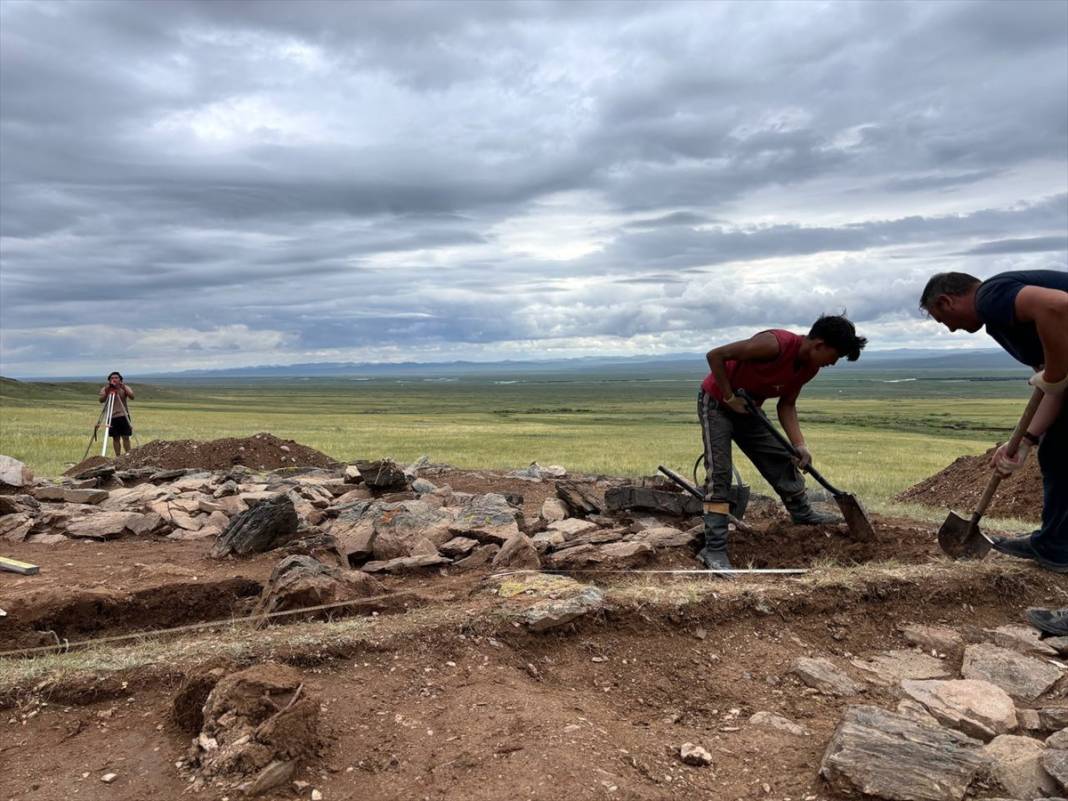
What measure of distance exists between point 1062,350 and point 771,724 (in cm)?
324

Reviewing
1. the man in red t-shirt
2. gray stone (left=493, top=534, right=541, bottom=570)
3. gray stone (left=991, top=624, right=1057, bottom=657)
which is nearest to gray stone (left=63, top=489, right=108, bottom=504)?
gray stone (left=493, top=534, right=541, bottom=570)

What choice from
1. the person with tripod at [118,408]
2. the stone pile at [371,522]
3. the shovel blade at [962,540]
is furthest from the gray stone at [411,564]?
the person with tripod at [118,408]

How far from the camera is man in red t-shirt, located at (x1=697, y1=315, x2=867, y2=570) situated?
695 cm

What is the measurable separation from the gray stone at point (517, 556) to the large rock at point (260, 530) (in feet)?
8.92

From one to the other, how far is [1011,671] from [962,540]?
81.3 inches

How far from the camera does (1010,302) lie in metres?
5.57

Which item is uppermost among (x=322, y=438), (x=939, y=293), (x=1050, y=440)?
(x=939, y=293)

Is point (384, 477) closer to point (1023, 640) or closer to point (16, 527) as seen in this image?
point (16, 527)

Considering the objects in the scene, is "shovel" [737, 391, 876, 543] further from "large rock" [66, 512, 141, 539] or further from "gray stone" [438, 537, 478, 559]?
"large rock" [66, 512, 141, 539]

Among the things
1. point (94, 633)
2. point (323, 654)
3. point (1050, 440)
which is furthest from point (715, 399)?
point (94, 633)

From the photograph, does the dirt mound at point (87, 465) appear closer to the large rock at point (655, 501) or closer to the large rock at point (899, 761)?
the large rock at point (655, 501)

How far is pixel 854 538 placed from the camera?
318 inches

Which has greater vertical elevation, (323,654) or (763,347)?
(763,347)

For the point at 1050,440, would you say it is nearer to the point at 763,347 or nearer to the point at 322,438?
the point at 763,347
